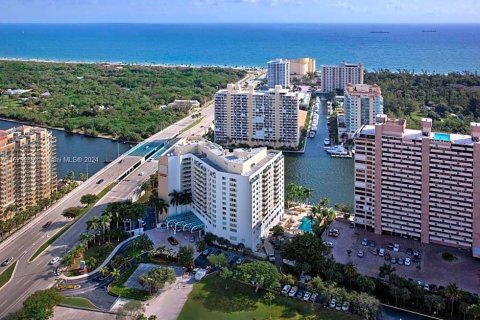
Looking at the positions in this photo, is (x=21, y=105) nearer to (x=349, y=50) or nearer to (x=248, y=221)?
(x=248, y=221)

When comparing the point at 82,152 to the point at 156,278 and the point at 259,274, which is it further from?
the point at 259,274

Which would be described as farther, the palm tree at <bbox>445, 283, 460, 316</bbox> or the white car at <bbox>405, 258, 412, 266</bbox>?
the white car at <bbox>405, 258, 412, 266</bbox>

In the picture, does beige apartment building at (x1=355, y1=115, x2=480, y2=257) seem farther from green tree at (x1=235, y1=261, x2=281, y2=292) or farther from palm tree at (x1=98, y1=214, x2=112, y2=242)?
palm tree at (x1=98, y1=214, x2=112, y2=242)

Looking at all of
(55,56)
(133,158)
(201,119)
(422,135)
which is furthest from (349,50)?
(422,135)

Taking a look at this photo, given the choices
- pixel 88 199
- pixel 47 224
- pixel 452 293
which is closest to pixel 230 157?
pixel 88 199

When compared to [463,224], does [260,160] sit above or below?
above

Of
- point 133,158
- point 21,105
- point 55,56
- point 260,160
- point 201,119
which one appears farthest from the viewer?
point 55,56

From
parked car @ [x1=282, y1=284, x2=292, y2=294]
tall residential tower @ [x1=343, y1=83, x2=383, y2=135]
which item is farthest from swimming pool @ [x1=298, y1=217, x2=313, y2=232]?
tall residential tower @ [x1=343, y1=83, x2=383, y2=135]
